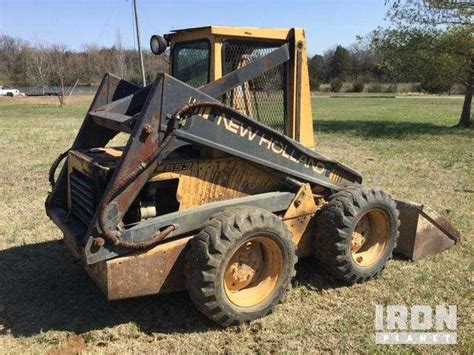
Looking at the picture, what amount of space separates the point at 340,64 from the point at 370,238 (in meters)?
72.8

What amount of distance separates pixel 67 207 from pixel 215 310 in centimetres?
201

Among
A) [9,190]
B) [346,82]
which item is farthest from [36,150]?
[346,82]

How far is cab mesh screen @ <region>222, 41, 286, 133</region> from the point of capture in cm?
436

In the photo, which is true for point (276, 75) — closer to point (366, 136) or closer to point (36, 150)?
point (36, 150)

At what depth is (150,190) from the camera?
4.13 metres

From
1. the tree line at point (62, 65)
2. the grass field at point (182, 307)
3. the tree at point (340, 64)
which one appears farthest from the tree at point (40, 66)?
the grass field at point (182, 307)

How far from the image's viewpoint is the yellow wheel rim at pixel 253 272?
4.11 m

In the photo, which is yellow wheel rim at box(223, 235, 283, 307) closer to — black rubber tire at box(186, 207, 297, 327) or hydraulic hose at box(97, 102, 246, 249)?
black rubber tire at box(186, 207, 297, 327)

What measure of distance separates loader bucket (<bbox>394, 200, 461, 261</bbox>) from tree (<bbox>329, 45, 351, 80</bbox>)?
71105 mm

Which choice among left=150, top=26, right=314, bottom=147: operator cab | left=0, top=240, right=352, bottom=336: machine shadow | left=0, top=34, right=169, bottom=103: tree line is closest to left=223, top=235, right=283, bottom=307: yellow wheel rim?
left=0, top=240, right=352, bottom=336: machine shadow

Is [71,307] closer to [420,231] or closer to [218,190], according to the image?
[218,190]

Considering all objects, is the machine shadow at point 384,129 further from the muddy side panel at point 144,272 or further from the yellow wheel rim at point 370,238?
the muddy side panel at point 144,272

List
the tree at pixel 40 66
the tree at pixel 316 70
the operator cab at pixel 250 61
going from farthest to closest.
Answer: the tree at pixel 316 70 → the tree at pixel 40 66 → the operator cab at pixel 250 61

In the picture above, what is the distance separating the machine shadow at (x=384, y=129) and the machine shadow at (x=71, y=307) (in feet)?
42.6
